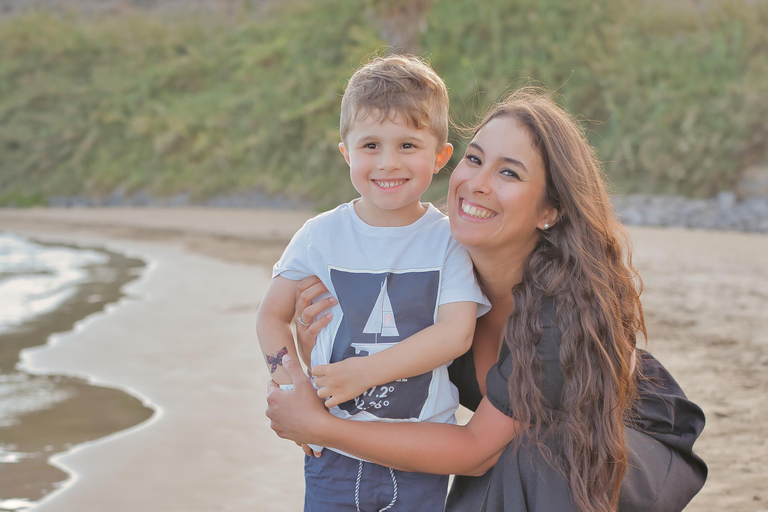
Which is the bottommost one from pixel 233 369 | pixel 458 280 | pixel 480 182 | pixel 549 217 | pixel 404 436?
pixel 233 369

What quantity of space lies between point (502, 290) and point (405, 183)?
433 millimetres

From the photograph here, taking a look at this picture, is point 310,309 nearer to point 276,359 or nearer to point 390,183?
point 276,359

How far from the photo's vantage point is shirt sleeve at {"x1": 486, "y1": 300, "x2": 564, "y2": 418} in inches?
77.2

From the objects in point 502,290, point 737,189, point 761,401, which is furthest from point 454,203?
point 737,189

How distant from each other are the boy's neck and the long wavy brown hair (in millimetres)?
318

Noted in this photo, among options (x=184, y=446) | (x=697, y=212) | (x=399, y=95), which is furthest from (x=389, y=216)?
(x=697, y=212)

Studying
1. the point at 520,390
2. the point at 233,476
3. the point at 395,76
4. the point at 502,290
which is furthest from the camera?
the point at 233,476

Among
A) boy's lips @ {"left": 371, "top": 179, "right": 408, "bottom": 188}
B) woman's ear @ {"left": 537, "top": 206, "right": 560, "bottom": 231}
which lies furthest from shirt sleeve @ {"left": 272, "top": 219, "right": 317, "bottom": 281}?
woman's ear @ {"left": 537, "top": 206, "right": 560, "bottom": 231}

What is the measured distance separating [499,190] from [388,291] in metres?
0.39

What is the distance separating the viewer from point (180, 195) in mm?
15789

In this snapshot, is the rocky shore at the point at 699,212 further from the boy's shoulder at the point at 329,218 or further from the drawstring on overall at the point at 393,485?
the drawstring on overall at the point at 393,485

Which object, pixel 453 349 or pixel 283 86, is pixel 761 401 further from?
pixel 283 86

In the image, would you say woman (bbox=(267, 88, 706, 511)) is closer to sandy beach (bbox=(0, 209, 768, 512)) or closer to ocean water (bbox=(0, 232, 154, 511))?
sandy beach (bbox=(0, 209, 768, 512))

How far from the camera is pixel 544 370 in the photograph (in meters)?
1.96
